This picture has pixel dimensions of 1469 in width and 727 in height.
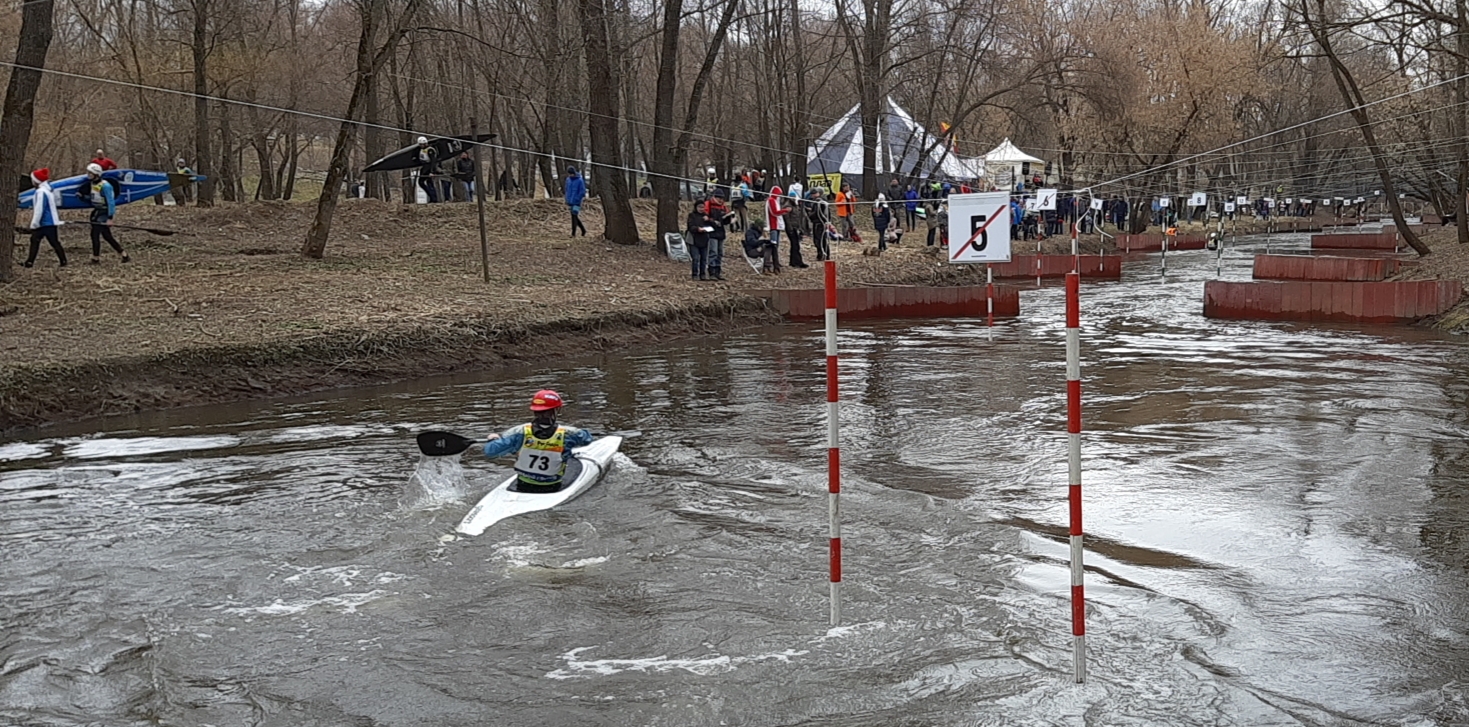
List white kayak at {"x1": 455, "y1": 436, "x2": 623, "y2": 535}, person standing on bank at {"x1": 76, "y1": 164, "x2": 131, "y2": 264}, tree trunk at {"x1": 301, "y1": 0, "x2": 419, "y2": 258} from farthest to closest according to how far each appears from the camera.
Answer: tree trunk at {"x1": 301, "y1": 0, "x2": 419, "y2": 258} → person standing on bank at {"x1": 76, "y1": 164, "x2": 131, "y2": 264} → white kayak at {"x1": 455, "y1": 436, "x2": 623, "y2": 535}

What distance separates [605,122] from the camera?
90.3ft

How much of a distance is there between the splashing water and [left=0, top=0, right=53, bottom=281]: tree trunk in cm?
1156

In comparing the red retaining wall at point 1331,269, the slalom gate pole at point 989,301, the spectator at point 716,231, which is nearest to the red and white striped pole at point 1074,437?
the slalom gate pole at point 989,301

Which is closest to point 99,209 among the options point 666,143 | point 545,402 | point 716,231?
point 716,231

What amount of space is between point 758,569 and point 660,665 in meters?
1.70

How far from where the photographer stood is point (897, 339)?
2131 cm

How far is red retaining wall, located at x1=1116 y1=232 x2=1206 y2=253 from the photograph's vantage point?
1948 inches

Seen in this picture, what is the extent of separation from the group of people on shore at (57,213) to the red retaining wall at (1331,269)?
25.9 metres

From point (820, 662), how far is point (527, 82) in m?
40.6

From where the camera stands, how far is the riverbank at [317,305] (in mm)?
14836

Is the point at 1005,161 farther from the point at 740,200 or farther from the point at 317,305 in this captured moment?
the point at 317,305

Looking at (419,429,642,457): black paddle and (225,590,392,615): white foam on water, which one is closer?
(225,590,392,615): white foam on water

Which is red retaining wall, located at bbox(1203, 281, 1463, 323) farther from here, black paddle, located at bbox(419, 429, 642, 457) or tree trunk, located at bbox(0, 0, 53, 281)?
tree trunk, located at bbox(0, 0, 53, 281)

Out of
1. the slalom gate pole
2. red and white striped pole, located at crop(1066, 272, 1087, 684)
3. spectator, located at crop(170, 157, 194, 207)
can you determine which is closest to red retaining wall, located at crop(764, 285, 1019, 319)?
the slalom gate pole
